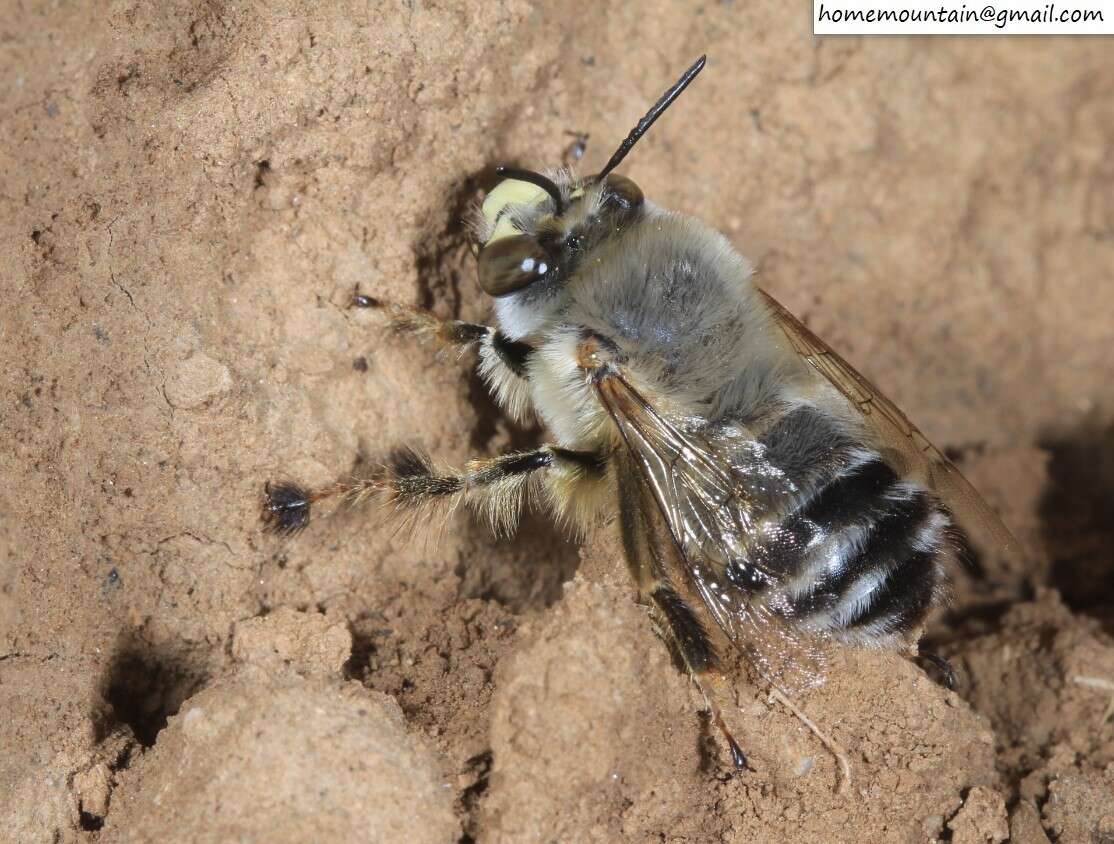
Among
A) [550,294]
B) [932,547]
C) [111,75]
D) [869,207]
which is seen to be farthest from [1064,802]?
[111,75]

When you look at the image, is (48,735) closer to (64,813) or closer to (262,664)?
(64,813)

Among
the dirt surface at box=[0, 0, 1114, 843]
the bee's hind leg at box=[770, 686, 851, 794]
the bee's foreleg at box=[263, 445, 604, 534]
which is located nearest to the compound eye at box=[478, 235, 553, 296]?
the dirt surface at box=[0, 0, 1114, 843]

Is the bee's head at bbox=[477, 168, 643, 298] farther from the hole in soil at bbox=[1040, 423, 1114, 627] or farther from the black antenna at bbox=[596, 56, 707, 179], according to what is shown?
the hole in soil at bbox=[1040, 423, 1114, 627]

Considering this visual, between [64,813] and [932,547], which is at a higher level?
[932,547]

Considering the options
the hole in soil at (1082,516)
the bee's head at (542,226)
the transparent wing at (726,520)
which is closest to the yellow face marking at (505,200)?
the bee's head at (542,226)

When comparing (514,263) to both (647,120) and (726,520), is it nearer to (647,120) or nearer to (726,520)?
(647,120)

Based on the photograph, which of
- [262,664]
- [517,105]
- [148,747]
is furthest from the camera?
[517,105]
